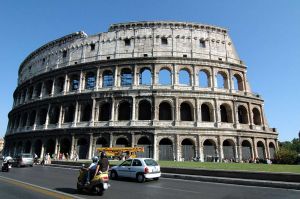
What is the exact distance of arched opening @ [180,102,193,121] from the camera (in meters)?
33.5

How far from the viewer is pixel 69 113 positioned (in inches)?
1471

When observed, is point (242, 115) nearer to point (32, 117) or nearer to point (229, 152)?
point (229, 152)

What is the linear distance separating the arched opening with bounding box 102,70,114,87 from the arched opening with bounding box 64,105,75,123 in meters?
5.91

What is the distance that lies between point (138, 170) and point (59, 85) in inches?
1183

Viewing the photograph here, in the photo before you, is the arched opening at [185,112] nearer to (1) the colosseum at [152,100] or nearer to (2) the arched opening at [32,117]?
(1) the colosseum at [152,100]

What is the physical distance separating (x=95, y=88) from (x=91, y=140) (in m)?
7.16

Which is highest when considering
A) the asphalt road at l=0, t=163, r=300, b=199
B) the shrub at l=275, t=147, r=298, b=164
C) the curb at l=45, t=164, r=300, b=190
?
the shrub at l=275, t=147, r=298, b=164

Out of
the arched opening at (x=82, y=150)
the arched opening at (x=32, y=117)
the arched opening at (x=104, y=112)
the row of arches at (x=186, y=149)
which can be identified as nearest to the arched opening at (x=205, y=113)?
the row of arches at (x=186, y=149)

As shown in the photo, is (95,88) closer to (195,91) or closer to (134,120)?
(134,120)

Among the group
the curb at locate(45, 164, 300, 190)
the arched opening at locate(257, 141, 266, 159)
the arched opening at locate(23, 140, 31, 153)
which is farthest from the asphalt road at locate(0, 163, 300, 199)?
the arched opening at locate(23, 140, 31, 153)

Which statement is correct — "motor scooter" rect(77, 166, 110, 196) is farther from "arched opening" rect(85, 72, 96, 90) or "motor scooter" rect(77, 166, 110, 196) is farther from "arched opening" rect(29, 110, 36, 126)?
"arched opening" rect(29, 110, 36, 126)

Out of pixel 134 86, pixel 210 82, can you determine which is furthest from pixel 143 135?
pixel 210 82

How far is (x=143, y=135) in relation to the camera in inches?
1216

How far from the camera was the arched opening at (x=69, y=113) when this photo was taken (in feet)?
120
